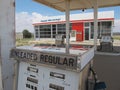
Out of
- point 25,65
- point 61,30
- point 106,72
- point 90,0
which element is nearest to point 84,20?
point 61,30

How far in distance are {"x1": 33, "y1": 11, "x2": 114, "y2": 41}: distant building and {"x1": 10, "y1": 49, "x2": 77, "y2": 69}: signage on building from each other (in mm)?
16661

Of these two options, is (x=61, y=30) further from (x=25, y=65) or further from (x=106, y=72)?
(x=25, y=65)

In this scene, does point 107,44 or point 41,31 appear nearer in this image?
point 107,44

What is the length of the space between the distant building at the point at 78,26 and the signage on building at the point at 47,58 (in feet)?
54.7

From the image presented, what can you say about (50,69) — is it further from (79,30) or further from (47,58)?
(79,30)

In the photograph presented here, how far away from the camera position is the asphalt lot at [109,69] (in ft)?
11.0

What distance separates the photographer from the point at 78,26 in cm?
2181

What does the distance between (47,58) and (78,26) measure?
21.0 metres

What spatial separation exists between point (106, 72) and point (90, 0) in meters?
4.72

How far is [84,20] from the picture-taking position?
2108 centimetres

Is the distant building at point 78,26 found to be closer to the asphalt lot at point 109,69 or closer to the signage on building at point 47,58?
the asphalt lot at point 109,69

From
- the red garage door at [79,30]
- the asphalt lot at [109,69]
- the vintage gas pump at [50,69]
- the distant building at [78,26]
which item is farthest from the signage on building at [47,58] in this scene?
the red garage door at [79,30]

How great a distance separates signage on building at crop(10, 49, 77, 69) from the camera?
109 cm

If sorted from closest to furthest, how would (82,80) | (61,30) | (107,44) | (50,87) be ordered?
(82,80), (50,87), (107,44), (61,30)
